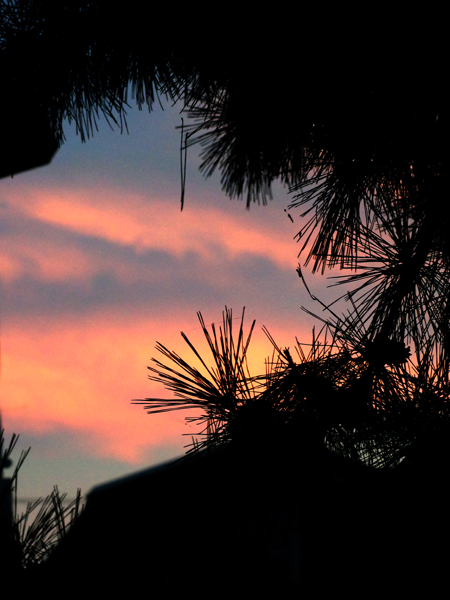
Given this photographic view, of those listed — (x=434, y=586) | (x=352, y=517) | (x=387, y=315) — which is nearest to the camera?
(x=434, y=586)

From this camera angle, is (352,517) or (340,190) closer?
(352,517)

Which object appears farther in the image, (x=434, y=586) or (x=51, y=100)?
(x=51, y=100)

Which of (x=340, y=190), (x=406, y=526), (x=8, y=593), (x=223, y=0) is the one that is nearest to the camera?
(x=8, y=593)

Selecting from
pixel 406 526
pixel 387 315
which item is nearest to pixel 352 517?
pixel 406 526

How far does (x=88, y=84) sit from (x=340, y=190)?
1.21 meters

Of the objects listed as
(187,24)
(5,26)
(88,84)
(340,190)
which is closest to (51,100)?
(88,84)

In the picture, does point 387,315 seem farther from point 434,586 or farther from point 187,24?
point 187,24

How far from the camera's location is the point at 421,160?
2070 mm

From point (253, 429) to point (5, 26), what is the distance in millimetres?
1913

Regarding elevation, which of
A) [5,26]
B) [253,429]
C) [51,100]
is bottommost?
[253,429]

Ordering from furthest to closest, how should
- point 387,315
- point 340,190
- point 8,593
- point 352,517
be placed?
point 340,190
point 387,315
point 352,517
point 8,593

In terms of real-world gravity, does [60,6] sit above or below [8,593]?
above

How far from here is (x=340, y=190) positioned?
2.38 metres

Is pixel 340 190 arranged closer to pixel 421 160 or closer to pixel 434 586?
pixel 421 160
